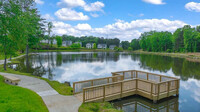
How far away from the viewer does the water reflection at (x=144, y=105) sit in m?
9.12

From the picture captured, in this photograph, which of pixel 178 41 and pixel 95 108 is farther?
pixel 178 41

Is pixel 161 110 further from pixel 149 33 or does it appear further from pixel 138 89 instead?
pixel 149 33

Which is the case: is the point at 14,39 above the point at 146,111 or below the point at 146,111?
above

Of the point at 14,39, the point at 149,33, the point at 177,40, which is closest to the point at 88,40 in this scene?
the point at 149,33

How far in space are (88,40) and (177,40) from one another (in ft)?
305

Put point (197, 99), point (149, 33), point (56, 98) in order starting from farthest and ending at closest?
point (149, 33), point (197, 99), point (56, 98)

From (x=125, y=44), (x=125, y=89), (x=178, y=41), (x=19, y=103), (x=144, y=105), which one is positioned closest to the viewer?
(x=19, y=103)

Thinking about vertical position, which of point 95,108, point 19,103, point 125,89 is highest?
point 19,103

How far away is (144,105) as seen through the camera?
966cm

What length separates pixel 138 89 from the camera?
36.0 feet

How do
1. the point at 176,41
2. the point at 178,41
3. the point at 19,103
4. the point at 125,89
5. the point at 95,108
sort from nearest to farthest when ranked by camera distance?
the point at 19,103, the point at 95,108, the point at 125,89, the point at 178,41, the point at 176,41

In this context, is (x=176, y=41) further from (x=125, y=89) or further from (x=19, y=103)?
(x=19, y=103)

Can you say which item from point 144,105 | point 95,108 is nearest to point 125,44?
point 144,105

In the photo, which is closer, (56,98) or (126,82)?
(56,98)
